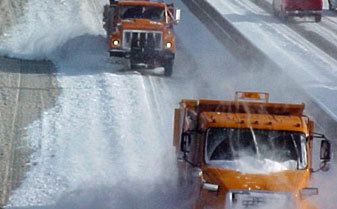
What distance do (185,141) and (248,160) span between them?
1.10 meters

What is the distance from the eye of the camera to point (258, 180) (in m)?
12.0

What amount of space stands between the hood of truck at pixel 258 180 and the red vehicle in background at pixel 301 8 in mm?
25334

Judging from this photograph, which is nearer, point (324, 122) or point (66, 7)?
point (324, 122)

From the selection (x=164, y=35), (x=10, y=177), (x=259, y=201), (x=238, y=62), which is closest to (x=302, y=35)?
(x=238, y=62)

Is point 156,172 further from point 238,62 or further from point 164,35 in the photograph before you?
point 238,62

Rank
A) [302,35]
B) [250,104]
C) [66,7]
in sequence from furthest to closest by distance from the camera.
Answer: [66,7], [302,35], [250,104]

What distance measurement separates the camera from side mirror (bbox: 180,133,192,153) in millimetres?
12961

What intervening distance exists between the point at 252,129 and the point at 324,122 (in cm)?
776

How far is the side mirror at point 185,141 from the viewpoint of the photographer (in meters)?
13.0

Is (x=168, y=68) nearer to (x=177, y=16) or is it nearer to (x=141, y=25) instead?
(x=141, y=25)

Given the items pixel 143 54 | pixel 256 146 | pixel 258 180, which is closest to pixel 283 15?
pixel 143 54

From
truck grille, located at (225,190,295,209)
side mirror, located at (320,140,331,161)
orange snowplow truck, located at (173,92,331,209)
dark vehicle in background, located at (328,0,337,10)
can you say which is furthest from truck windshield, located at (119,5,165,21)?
truck grille, located at (225,190,295,209)

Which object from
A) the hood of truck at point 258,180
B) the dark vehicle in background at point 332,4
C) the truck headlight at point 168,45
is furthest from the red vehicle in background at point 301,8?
the hood of truck at point 258,180

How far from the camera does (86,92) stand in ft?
74.7
